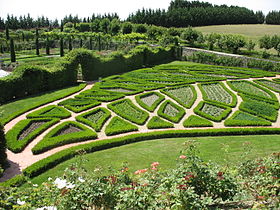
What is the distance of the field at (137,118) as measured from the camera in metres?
14.0

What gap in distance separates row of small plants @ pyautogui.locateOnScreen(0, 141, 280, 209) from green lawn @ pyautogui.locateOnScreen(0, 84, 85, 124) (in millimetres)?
13621

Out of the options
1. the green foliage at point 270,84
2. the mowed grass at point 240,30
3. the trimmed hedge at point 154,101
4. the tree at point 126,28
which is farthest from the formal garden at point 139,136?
the mowed grass at point 240,30

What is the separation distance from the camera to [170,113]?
65.5 feet

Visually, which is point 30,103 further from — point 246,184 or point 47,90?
point 246,184

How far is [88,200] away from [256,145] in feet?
40.2

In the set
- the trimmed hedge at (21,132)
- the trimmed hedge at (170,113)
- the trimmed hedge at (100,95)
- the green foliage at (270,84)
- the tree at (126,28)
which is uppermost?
the tree at (126,28)

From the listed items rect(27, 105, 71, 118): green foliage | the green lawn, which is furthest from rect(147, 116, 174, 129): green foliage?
the green lawn

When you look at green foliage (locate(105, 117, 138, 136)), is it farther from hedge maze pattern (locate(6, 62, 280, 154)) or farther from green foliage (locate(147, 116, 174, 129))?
green foliage (locate(147, 116, 174, 129))

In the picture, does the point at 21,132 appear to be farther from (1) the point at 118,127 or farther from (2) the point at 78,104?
(1) the point at 118,127

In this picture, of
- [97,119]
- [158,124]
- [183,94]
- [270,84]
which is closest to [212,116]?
[158,124]

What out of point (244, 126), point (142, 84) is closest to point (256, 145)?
point (244, 126)

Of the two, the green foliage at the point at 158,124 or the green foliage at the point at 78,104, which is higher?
the green foliage at the point at 78,104

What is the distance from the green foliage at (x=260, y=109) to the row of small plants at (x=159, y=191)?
1420cm

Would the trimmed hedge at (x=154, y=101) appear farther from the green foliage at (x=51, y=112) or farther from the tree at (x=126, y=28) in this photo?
the tree at (x=126, y=28)
